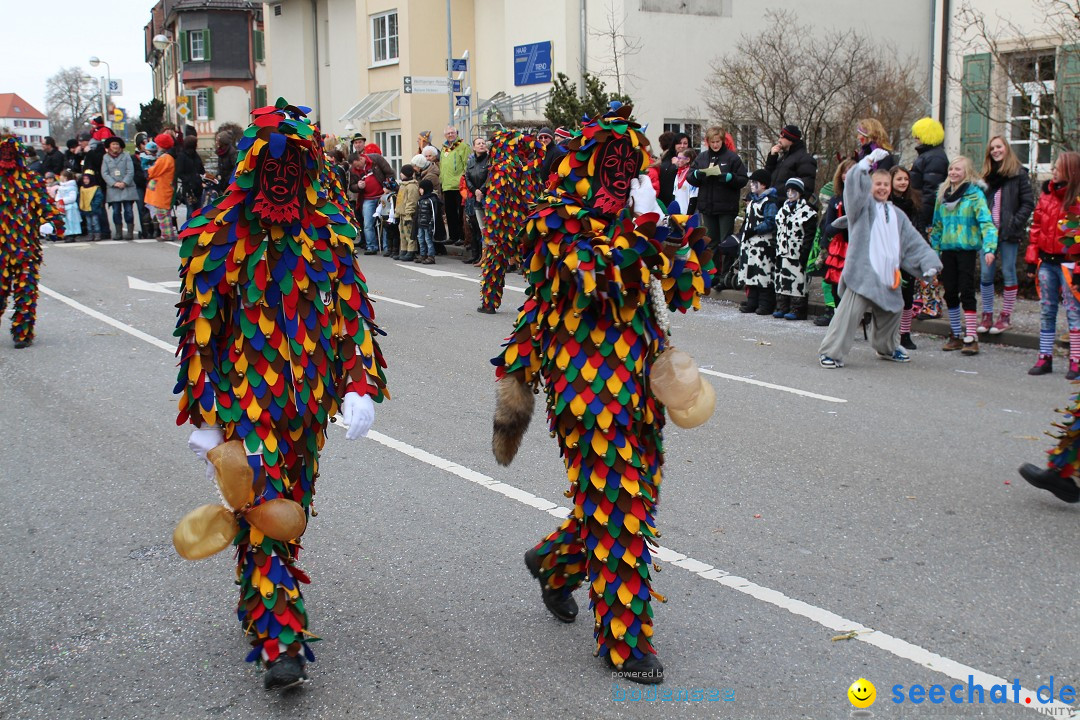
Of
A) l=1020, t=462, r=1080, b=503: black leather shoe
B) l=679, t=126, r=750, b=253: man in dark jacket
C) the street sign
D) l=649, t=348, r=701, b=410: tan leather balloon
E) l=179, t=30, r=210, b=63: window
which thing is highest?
l=179, t=30, r=210, b=63: window

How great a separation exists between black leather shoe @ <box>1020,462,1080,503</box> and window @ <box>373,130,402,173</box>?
2772 centimetres

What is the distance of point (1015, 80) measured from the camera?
15016 mm

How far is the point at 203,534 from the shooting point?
3.80m

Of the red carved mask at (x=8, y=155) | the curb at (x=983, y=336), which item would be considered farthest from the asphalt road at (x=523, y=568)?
the red carved mask at (x=8, y=155)

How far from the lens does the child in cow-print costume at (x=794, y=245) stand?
12.3 m

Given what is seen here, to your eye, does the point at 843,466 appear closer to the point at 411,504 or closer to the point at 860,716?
the point at 411,504

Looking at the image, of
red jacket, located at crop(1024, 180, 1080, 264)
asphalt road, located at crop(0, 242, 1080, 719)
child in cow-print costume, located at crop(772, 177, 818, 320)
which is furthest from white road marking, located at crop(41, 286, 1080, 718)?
child in cow-print costume, located at crop(772, 177, 818, 320)

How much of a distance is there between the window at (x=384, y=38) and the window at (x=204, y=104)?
1253 inches

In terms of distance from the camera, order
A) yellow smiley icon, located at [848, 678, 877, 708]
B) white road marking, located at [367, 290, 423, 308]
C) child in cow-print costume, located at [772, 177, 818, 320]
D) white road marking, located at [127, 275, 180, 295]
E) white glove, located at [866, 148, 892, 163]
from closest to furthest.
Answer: yellow smiley icon, located at [848, 678, 877, 708] < white glove, located at [866, 148, 892, 163] < child in cow-print costume, located at [772, 177, 818, 320] < white road marking, located at [367, 290, 423, 308] < white road marking, located at [127, 275, 180, 295]

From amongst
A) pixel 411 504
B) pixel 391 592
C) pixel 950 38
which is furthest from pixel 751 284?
pixel 950 38

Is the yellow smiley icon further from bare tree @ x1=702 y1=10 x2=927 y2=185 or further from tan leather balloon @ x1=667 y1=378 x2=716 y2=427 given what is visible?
bare tree @ x1=702 y1=10 x2=927 y2=185

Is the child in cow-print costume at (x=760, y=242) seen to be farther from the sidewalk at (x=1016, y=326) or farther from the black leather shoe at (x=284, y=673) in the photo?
the black leather shoe at (x=284, y=673)

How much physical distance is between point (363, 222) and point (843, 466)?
1446 cm

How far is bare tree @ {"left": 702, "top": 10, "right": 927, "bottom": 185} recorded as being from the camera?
19.7m
